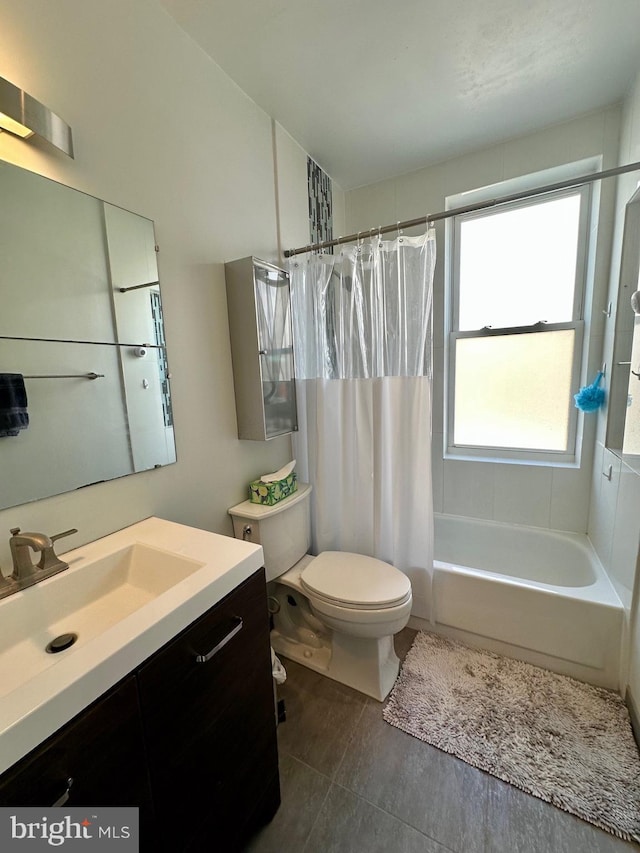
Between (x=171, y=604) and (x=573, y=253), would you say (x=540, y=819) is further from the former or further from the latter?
(x=573, y=253)

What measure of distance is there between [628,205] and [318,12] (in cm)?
148

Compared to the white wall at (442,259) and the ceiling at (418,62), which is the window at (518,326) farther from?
the ceiling at (418,62)

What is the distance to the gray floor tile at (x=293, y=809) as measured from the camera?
41.4 inches

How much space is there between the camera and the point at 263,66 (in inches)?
55.9

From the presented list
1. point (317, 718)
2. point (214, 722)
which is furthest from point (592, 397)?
point (214, 722)

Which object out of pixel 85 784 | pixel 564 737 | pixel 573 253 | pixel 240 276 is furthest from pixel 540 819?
pixel 573 253

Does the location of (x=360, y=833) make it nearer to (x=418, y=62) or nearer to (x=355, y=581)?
(x=355, y=581)

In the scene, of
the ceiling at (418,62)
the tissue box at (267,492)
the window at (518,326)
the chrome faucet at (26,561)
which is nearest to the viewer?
the chrome faucet at (26,561)

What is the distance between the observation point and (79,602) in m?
0.93

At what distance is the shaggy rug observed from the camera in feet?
3.75

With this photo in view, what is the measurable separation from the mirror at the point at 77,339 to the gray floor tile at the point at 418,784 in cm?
130

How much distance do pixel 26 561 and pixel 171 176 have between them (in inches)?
51.9

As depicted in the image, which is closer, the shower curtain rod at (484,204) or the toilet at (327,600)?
the shower curtain rod at (484,204)

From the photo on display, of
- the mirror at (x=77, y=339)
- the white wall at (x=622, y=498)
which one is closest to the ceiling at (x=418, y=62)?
the white wall at (x=622, y=498)
